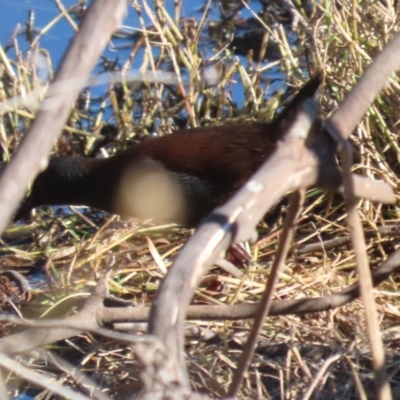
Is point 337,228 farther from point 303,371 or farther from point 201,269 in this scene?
point 201,269

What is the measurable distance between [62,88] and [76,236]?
3081 millimetres

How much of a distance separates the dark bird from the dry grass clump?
12cm

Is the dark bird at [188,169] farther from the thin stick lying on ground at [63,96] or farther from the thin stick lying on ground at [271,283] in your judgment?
the thin stick lying on ground at [63,96]

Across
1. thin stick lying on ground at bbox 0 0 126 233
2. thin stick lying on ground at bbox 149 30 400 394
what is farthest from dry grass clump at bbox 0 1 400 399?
thin stick lying on ground at bbox 0 0 126 233

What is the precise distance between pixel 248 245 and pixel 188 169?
463 mm

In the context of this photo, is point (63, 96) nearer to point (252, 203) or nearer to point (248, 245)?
point (252, 203)

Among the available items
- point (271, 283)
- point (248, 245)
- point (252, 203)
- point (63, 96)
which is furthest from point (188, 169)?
point (63, 96)

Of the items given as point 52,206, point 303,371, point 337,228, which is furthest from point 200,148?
point 303,371

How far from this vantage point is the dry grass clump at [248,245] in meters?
2.77

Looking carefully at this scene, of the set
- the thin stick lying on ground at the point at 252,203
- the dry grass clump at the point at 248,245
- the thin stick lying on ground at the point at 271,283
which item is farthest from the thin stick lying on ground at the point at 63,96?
the dry grass clump at the point at 248,245

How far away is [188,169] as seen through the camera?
4008mm

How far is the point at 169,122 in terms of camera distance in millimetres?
4609

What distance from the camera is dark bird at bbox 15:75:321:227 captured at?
390 centimetres

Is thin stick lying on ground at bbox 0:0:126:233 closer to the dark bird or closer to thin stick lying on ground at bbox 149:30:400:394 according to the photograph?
thin stick lying on ground at bbox 149:30:400:394
